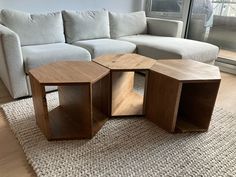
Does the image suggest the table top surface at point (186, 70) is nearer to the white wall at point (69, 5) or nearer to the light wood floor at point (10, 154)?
the light wood floor at point (10, 154)

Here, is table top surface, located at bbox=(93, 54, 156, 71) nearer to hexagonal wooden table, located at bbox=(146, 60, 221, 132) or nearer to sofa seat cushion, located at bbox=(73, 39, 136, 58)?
hexagonal wooden table, located at bbox=(146, 60, 221, 132)

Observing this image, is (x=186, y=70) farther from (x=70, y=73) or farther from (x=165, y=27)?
(x=165, y=27)

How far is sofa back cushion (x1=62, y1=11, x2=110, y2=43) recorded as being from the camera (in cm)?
252

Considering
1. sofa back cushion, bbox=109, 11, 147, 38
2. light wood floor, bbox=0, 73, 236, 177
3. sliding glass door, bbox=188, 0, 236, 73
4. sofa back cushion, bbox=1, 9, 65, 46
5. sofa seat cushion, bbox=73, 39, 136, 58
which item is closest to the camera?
light wood floor, bbox=0, 73, 236, 177

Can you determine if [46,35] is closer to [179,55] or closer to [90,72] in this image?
[90,72]

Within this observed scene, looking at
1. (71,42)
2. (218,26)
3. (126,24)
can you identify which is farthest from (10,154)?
(218,26)

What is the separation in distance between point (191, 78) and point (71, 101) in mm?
869

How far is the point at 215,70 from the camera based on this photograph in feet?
5.14

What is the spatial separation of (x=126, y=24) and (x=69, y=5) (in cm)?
82

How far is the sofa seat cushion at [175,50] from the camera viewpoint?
223 cm

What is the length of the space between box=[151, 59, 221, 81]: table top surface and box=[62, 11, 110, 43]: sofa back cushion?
1249 mm

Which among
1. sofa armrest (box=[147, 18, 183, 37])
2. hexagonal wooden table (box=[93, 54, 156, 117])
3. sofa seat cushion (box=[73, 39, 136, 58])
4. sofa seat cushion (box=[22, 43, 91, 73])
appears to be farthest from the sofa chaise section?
sofa seat cushion (box=[22, 43, 91, 73])

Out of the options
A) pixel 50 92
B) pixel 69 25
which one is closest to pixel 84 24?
pixel 69 25

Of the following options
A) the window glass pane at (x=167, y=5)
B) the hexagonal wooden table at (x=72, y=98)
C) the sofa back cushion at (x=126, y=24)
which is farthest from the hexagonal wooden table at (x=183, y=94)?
the window glass pane at (x=167, y=5)
